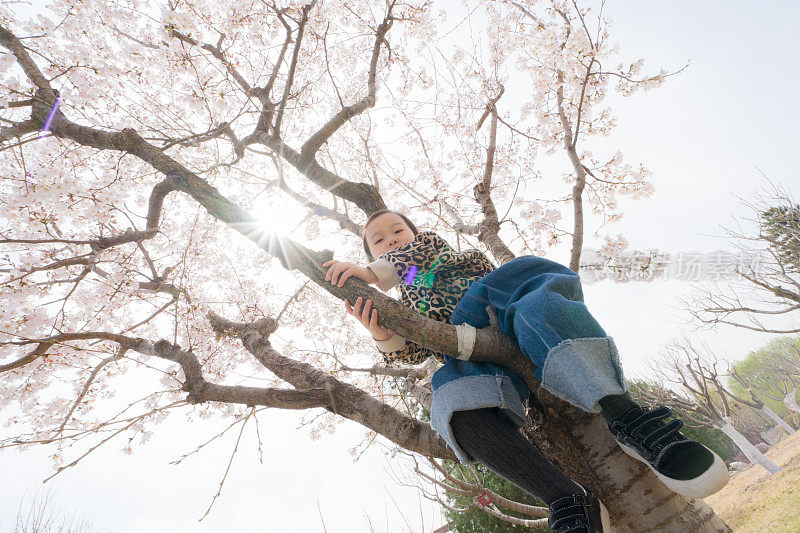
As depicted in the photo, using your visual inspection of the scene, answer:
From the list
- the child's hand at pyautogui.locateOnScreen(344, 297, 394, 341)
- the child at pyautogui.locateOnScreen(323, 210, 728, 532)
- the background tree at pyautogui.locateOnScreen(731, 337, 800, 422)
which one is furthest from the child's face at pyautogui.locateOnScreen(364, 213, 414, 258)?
the background tree at pyautogui.locateOnScreen(731, 337, 800, 422)

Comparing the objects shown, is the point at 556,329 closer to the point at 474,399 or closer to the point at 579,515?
the point at 474,399

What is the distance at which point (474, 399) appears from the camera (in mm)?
1573

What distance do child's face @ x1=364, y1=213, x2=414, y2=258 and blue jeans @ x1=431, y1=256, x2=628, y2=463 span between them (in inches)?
35.5

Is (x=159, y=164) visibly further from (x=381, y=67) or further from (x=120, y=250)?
(x=381, y=67)

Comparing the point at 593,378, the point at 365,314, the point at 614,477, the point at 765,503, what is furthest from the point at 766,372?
the point at 365,314

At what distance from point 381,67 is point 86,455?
5.72m

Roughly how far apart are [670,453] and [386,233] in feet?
6.34

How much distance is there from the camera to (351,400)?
7.72 ft

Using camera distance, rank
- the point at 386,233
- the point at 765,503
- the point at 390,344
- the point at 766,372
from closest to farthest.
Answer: the point at 390,344
the point at 386,233
the point at 765,503
the point at 766,372

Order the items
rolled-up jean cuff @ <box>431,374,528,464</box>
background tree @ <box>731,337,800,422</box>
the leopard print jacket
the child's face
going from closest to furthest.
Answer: rolled-up jean cuff @ <box>431,374,528,464</box> < the leopard print jacket < the child's face < background tree @ <box>731,337,800,422</box>

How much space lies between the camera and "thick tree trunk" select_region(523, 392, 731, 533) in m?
1.48

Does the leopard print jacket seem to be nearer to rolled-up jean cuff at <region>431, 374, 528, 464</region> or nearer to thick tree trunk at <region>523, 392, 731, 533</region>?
rolled-up jean cuff at <region>431, 374, 528, 464</region>

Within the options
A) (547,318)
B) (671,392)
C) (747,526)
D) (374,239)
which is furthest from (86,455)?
(671,392)

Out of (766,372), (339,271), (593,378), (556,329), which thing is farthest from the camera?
(766,372)
